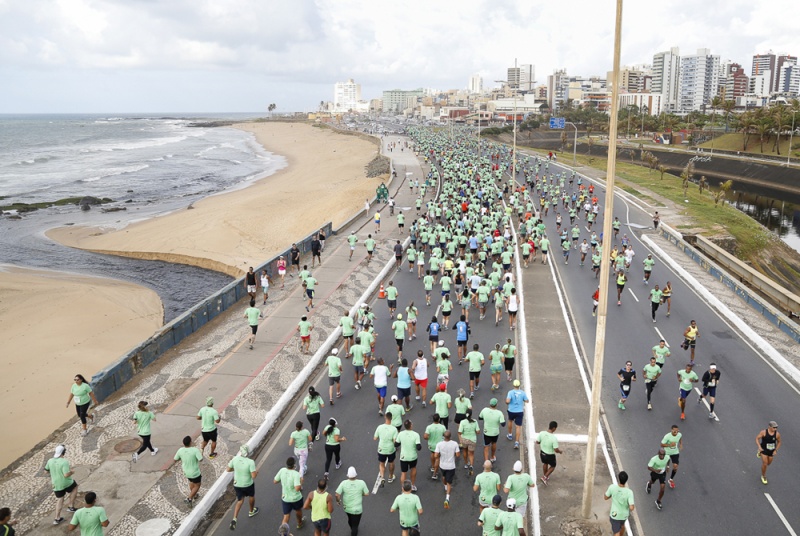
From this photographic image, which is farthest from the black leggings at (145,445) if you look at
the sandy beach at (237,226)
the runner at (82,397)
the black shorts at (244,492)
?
the sandy beach at (237,226)

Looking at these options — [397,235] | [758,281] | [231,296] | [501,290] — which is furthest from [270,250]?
[758,281]

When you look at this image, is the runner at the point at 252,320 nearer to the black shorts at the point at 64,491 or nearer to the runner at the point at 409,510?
the black shorts at the point at 64,491

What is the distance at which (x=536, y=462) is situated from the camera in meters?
11.9

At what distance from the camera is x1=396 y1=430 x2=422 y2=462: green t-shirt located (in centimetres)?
1027

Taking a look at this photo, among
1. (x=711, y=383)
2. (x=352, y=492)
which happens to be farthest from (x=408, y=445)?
(x=711, y=383)

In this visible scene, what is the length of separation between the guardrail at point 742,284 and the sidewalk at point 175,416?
1444 centimetres

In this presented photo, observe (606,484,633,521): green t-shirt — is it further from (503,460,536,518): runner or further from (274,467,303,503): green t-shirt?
(274,467,303,503): green t-shirt

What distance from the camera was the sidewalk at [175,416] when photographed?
→ 10688mm

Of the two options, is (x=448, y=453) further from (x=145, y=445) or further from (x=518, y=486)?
(x=145, y=445)

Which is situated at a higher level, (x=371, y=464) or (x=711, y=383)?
(x=711, y=383)

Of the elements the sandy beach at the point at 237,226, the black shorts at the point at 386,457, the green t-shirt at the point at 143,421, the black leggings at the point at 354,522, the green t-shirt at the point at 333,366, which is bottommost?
the sandy beach at the point at 237,226

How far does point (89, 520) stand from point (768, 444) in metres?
11.7

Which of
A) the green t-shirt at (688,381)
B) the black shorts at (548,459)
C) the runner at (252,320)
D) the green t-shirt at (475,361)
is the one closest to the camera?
the black shorts at (548,459)

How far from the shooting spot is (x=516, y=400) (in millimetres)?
12242
